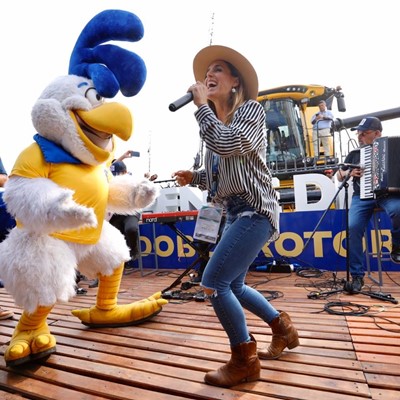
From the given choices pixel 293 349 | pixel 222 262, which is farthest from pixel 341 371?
pixel 222 262

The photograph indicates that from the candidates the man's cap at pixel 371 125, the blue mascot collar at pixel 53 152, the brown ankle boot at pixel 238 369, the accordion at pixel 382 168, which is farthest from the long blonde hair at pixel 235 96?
the man's cap at pixel 371 125

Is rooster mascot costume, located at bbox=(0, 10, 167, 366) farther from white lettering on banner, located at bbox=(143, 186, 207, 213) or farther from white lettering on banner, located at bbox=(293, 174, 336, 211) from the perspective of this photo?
white lettering on banner, located at bbox=(143, 186, 207, 213)

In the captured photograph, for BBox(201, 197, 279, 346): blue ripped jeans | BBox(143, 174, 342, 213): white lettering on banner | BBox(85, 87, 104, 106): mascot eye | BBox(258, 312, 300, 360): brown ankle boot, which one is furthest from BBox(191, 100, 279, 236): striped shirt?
BBox(143, 174, 342, 213): white lettering on banner

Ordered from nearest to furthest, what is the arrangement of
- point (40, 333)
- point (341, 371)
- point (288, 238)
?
point (341, 371) < point (40, 333) < point (288, 238)

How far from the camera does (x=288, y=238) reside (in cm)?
485

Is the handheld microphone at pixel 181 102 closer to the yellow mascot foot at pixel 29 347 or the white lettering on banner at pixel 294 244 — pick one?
the yellow mascot foot at pixel 29 347

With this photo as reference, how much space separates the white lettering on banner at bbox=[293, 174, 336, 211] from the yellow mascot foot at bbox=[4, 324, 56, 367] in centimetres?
395

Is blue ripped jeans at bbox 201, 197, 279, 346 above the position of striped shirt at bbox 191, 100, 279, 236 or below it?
below

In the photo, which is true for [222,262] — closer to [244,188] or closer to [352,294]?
[244,188]

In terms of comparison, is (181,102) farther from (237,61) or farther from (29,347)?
(29,347)

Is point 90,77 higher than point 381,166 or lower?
A: higher

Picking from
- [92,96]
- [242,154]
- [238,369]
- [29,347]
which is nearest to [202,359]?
[238,369]

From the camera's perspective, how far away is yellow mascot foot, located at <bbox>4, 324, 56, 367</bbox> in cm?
185

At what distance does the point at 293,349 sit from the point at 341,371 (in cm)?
35
